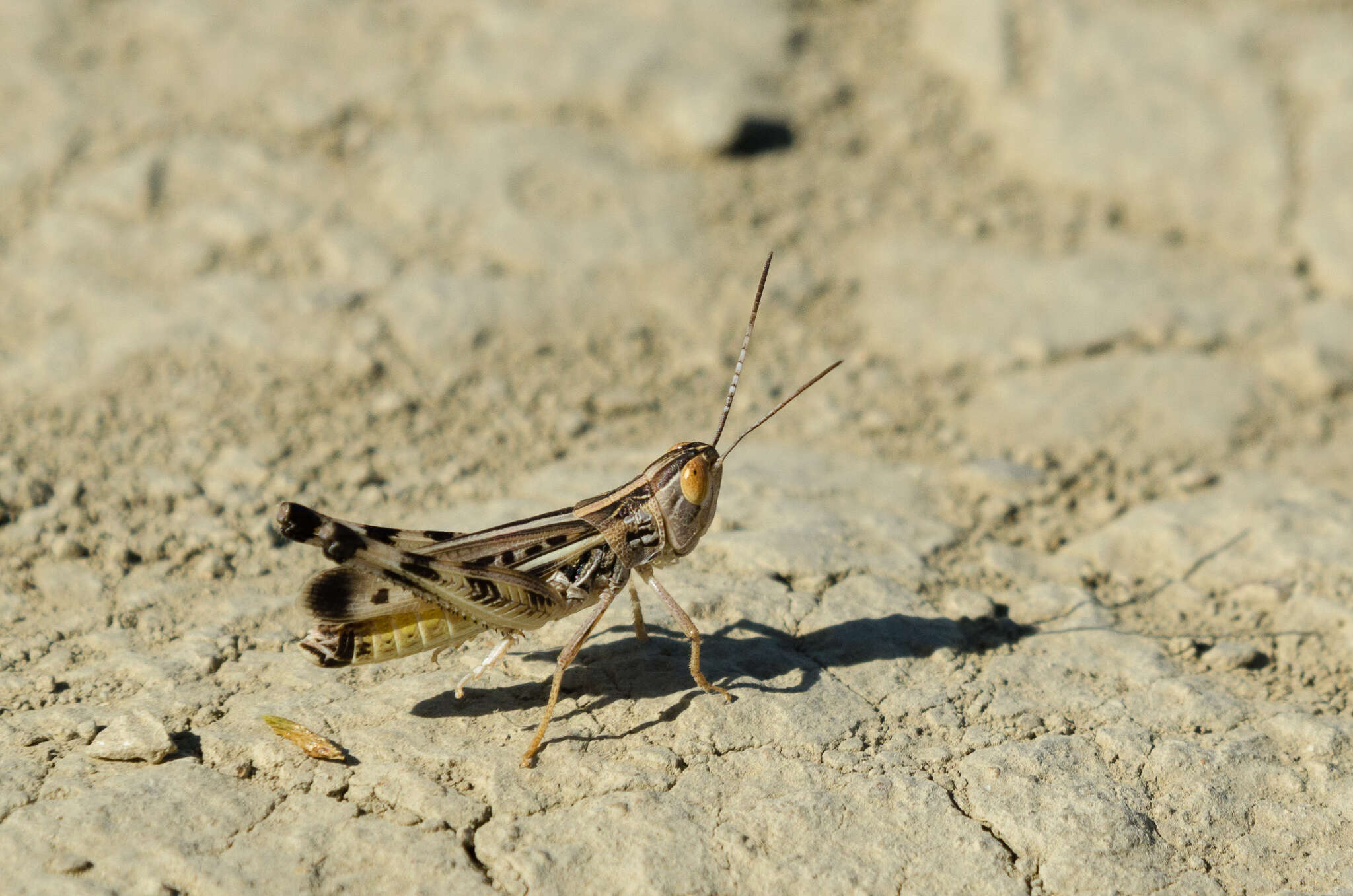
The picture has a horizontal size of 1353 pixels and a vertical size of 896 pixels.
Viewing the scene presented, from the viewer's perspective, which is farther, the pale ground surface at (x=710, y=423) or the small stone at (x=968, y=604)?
the small stone at (x=968, y=604)

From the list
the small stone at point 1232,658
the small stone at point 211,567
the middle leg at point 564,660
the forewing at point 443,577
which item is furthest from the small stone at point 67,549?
the small stone at point 1232,658

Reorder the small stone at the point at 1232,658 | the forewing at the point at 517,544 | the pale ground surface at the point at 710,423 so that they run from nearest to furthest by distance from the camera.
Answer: the pale ground surface at the point at 710,423 → the forewing at the point at 517,544 → the small stone at the point at 1232,658

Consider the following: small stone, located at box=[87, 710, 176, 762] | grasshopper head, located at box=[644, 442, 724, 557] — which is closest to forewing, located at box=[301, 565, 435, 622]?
small stone, located at box=[87, 710, 176, 762]

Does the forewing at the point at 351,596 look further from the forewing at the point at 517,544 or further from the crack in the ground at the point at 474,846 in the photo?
the crack in the ground at the point at 474,846

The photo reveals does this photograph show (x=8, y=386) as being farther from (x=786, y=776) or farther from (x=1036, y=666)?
(x=1036, y=666)

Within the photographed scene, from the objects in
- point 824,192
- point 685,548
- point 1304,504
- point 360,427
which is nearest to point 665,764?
point 685,548

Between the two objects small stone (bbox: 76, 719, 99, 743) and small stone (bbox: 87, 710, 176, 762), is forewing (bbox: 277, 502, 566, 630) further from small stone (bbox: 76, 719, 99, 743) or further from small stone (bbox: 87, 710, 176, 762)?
small stone (bbox: 76, 719, 99, 743)

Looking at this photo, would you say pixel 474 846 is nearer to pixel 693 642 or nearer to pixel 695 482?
pixel 693 642

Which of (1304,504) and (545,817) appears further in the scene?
(1304,504)
